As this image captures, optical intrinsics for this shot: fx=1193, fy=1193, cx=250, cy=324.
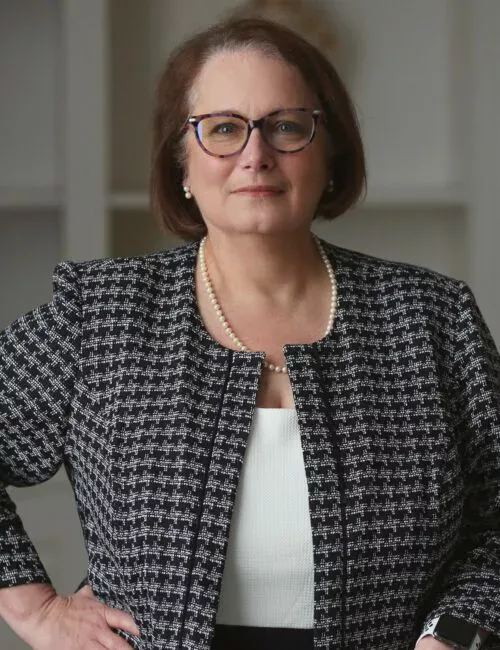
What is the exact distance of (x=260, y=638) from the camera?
1585mm

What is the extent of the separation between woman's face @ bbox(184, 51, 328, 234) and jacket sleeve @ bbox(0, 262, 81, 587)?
0.26 metres

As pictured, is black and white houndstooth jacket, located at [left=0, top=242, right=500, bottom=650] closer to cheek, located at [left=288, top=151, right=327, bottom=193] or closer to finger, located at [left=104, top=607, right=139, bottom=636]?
finger, located at [left=104, top=607, right=139, bottom=636]

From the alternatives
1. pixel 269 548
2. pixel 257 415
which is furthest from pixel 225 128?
pixel 269 548

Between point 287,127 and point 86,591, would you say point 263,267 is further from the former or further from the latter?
point 86,591

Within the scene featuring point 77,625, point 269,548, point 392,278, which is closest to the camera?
point 269,548

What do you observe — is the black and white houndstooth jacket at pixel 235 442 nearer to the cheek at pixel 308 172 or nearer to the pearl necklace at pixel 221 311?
the pearl necklace at pixel 221 311

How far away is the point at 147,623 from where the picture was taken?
160cm

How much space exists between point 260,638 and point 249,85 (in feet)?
2.46

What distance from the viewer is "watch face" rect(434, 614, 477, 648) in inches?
61.8

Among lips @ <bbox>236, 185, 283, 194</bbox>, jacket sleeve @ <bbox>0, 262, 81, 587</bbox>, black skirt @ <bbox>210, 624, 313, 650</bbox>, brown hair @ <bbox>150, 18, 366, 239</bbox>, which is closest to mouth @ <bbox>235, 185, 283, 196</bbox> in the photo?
lips @ <bbox>236, 185, 283, 194</bbox>

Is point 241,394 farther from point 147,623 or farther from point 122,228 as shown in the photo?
point 122,228

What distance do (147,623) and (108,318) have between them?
43 cm

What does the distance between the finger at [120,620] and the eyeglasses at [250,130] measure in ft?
2.12

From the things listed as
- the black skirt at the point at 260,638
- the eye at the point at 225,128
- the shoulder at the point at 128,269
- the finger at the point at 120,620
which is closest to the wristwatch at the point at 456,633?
the black skirt at the point at 260,638
